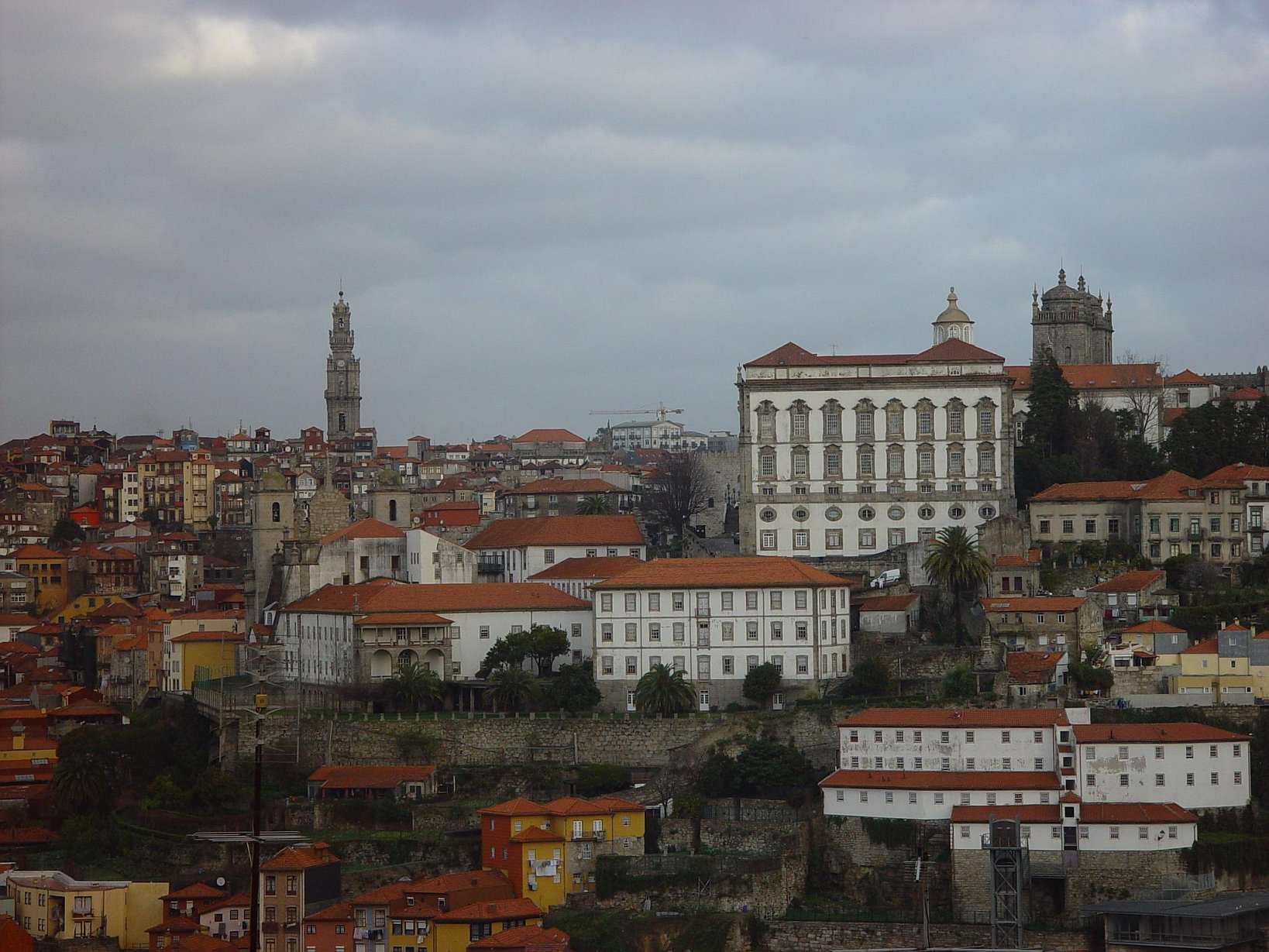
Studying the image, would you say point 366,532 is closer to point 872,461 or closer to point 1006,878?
point 872,461

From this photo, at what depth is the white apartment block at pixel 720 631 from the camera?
72.9 m

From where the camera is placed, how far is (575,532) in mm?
87812

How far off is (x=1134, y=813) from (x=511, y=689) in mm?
21451

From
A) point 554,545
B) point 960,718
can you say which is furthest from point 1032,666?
point 554,545

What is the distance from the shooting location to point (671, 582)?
2906 inches

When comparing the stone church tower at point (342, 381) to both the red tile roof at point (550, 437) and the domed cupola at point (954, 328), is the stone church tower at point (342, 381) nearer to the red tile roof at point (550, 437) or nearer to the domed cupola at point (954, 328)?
the red tile roof at point (550, 437)

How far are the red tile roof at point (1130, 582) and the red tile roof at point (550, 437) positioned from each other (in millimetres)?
106912

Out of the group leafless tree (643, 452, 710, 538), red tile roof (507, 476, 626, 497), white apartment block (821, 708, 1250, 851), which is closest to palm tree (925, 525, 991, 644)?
white apartment block (821, 708, 1250, 851)

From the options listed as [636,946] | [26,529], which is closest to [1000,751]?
[636,946]

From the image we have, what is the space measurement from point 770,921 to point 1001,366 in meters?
30.6

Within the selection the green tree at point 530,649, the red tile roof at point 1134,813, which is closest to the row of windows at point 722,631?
the green tree at point 530,649

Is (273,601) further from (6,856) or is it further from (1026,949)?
(1026,949)

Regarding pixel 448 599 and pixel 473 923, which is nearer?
pixel 473 923

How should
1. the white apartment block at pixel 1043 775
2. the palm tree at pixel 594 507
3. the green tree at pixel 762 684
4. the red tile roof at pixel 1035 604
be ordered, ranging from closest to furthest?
the white apartment block at pixel 1043 775 < the red tile roof at pixel 1035 604 < the green tree at pixel 762 684 < the palm tree at pixel 594 507
